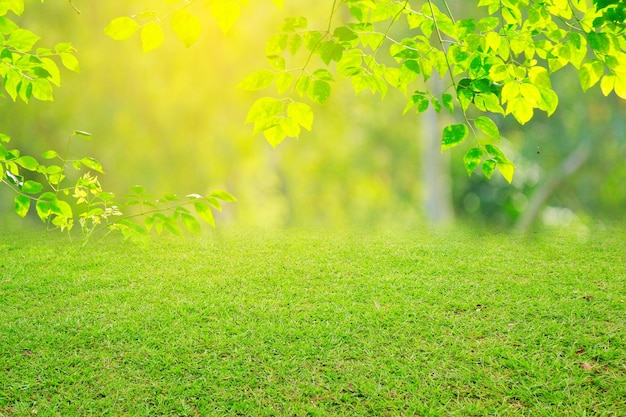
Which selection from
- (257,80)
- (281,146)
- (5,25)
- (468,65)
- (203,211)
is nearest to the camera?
(257,80)

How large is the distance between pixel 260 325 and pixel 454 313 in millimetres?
994

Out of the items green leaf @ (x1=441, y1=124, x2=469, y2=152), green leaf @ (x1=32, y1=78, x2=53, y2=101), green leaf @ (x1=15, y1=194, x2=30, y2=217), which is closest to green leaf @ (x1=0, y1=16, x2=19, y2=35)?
green leaf @ (x1=32, y1=78, x2=53, y2=101)

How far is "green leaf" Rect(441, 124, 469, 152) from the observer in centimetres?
96

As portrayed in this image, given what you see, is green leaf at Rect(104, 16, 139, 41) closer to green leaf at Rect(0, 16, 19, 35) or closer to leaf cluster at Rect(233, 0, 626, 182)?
leaf cluster at Rect(233, 0, 626, 182)

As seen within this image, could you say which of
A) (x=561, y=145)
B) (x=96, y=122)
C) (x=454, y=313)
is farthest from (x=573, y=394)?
(x=96, y=122)

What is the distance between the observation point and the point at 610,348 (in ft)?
7.85

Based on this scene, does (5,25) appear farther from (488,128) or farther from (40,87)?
(488,128)

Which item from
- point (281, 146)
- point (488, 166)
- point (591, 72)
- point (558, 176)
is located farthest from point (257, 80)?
point (558, 176)

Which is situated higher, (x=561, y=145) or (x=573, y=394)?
(x=561, y=145)

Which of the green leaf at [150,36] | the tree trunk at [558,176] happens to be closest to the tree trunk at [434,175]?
the tree trunk at [558,176]

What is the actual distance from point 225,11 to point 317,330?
81.3 inches

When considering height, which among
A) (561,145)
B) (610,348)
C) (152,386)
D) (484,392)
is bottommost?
(152,386)

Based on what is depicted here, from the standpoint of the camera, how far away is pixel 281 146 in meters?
5.30

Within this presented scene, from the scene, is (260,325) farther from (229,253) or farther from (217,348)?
(229,253)
